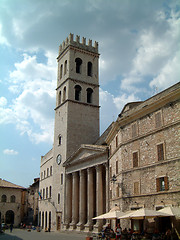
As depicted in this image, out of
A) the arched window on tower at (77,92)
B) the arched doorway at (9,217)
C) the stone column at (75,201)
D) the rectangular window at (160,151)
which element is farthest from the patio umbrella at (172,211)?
the arched doorway at (9,217)

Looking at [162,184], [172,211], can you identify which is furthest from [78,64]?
[172,211]

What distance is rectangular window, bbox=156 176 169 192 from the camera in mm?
20006

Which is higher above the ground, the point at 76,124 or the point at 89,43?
the point at 89,43

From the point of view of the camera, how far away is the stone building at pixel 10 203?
61656mm

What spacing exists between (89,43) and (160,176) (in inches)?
1475

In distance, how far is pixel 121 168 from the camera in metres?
25.8

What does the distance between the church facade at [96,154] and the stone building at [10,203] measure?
8466mm

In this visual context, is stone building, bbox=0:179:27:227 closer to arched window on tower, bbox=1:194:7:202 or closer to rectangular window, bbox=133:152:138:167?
arched window on tower, bbox=1:194:7:202

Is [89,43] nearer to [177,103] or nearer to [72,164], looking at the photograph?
[72,164]

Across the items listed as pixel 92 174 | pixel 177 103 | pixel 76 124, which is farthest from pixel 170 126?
pixel 76 124

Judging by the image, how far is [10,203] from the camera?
62719mm

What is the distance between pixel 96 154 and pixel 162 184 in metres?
15.7

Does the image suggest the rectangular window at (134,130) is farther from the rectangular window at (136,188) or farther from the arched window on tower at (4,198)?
the arched window on tower at (4,198)

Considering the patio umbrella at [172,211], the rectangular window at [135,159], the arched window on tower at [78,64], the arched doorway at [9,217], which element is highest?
the arched window on tower at [78,64]
